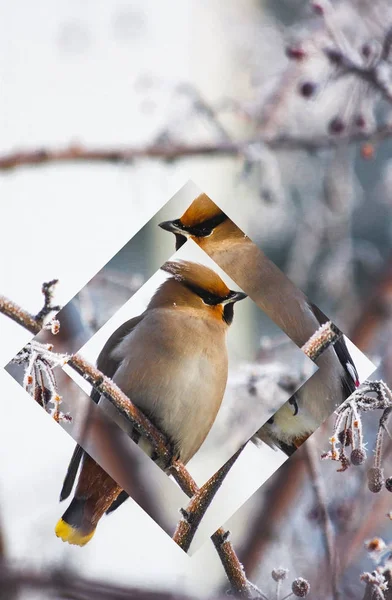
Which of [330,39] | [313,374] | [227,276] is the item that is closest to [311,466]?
[313,374]

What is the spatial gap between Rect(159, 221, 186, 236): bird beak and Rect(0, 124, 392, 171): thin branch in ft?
0.68

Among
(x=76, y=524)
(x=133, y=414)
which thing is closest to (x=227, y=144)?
(x=133, y=414)

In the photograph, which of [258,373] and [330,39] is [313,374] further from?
[330,39]

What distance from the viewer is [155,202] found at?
100 centimetres

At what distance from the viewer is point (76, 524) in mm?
875

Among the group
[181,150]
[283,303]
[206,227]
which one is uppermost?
[181,150]

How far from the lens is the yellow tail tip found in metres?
0.88

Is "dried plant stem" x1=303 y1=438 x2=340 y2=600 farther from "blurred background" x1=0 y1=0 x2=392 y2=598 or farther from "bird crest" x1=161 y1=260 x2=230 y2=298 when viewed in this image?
"bird crest" x1=161 y1=260 x2=230 y2=298

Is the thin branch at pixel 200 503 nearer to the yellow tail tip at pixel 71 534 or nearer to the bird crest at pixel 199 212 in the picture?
the yellow tail tip at pixel 71 534

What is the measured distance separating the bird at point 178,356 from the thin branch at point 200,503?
0.12 feet

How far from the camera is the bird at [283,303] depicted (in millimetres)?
841

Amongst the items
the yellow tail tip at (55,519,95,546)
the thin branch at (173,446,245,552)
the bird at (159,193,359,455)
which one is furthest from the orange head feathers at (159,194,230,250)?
the yellow tail tip at (55,519,95,546)

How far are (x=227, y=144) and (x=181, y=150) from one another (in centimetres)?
7

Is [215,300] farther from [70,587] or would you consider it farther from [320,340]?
[70,587]
